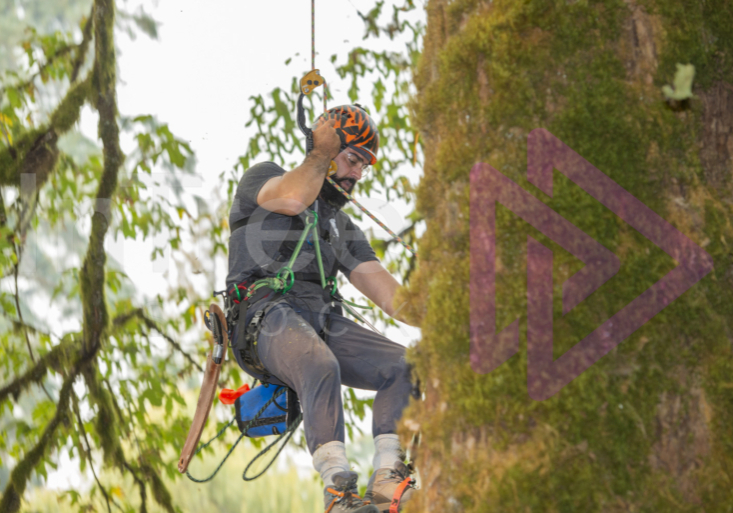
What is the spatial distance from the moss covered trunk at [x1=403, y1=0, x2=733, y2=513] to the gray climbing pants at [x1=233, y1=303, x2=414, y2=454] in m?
0.81

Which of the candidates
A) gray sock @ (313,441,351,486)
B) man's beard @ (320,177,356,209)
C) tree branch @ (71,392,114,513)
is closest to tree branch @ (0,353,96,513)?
tree branch @ (71,392,114,513)

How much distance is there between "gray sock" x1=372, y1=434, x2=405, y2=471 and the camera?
7.70 ft

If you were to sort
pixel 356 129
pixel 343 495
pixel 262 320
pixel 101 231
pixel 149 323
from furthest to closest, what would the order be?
pixel 149 323 < pixel 101 231 < pixel 356 129 < pixel 262 320 < pixel 343 495

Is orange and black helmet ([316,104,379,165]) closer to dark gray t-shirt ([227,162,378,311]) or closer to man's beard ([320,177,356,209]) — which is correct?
man's beard ([320,177,356,209])

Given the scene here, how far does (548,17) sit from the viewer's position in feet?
4.71

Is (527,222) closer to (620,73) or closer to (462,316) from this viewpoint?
(462,316)

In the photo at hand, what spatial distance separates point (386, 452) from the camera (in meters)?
2.40

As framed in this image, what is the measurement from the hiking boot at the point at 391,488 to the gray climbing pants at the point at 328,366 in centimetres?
19

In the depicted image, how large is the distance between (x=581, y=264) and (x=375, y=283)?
1.92m

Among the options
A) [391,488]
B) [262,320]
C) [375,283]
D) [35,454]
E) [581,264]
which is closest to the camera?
[581,264]

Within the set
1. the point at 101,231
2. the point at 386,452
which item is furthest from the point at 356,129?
the point at 101,231

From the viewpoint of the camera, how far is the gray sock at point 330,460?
7.08 feet

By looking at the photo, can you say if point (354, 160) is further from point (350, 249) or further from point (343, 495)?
point (343, 495)

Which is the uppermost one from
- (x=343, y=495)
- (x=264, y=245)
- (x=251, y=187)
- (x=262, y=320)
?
(x=251, y=187)
